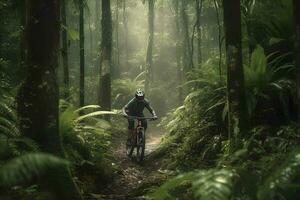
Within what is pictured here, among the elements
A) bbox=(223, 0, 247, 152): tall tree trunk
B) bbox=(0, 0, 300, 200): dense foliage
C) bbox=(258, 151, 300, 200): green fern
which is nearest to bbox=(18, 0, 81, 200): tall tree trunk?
bbox=(0, 0, 300, 200): dense foliage

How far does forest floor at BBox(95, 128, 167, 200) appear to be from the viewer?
821 centimetres

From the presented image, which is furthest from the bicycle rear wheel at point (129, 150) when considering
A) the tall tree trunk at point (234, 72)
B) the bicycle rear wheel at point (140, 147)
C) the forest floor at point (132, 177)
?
the tall tree trunk at point (234, 72)

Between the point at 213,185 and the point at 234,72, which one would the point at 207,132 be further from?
the point at 213,185

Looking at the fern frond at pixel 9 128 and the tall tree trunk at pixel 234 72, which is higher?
the tall tree trunk at pixel 234 72

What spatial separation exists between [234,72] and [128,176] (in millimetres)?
3830

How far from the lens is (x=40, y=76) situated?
6828 millimetres

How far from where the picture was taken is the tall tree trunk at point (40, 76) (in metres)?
6.81

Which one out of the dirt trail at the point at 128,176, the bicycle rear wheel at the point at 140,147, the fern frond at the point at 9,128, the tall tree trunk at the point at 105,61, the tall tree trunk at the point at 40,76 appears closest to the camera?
the tall tree trunk at the point at 40,76

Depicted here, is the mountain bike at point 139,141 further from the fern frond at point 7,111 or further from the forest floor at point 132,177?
the fern frond at point 7,111

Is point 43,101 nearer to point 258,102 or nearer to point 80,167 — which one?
point 80,167

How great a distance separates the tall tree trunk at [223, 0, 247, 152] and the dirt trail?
188cm

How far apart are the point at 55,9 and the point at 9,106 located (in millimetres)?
2392

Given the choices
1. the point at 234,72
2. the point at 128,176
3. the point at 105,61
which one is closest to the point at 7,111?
the point at 128,176

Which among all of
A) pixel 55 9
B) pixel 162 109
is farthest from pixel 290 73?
pixel 162 109
